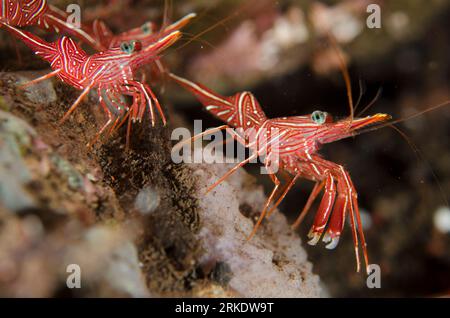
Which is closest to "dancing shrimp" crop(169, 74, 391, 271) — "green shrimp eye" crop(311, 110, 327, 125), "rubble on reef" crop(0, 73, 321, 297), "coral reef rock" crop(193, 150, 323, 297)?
"green shrimp eye" crop(311, 110, 327, 125)

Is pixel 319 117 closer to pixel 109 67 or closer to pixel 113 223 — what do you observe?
pixel 109 67

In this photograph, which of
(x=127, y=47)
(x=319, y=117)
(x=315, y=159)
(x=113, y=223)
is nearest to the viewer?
(x=113, y=223)

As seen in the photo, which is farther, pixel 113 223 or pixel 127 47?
pixel 127 47

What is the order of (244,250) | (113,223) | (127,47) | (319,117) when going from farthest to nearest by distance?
(319,117)
(127,47)
(244,250)
(113,223)

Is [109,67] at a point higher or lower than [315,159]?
→ higher

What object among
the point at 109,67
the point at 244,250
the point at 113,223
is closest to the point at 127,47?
the point at 109,67

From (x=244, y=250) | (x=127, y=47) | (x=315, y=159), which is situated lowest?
(x=244, y=250)

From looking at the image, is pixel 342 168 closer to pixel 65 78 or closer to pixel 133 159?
pixel 133 159

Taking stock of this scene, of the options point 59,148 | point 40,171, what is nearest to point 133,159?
point 59,148

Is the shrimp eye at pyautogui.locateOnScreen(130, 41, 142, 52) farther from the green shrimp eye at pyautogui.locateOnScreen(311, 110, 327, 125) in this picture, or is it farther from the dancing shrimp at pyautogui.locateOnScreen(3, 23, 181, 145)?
the green shrimp eye at pyautogui.locateOnScreen(311, 110, 327, 125)
